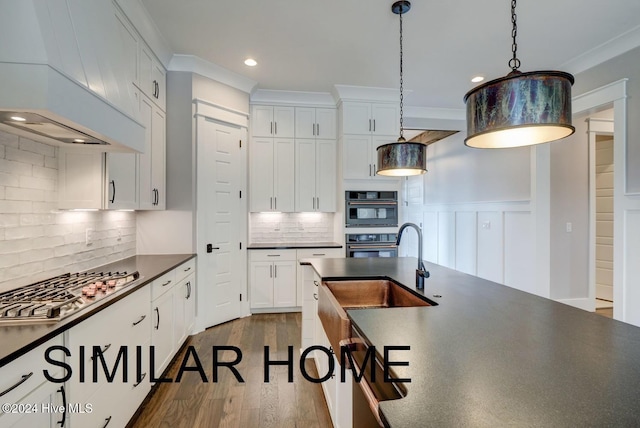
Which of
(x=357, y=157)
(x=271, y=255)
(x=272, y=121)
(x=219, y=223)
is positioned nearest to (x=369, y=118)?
(x=357, y=157)

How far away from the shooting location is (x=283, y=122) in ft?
13.5

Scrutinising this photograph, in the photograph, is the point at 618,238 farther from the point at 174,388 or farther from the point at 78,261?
the point at 78,261

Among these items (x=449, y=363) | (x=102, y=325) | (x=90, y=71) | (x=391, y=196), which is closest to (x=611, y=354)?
(x=449, y=363)

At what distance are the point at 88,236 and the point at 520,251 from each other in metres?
4.96

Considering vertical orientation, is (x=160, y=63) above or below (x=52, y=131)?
above

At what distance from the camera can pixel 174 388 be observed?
2.27 m

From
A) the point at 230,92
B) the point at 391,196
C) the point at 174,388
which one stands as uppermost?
the point at 230,92

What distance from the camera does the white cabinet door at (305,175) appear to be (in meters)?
4.17

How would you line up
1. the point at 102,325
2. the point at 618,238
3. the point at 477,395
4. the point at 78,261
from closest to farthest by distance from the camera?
the point at 477,395, the point at 102,325, the point at 78,261, the point at 618,238

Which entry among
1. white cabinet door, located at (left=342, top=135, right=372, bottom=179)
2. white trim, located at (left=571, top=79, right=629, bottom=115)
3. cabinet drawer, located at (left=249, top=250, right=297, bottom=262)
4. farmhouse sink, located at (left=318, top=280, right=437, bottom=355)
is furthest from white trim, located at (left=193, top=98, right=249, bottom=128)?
white trim, located at (left=571, top=79, right=629, bottom=115)

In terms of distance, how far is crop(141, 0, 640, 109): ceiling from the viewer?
240cm

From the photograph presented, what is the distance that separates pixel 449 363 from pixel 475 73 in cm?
376

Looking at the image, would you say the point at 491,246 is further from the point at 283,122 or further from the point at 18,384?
the point at 18,384

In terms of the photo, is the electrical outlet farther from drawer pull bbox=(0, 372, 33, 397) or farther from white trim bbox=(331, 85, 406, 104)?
white trim bbox=(331, 85, 406, 104)
